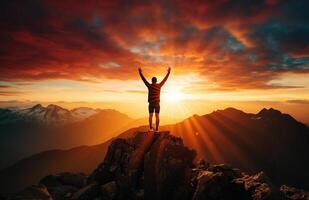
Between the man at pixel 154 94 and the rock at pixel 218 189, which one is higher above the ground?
the man at pixel 154 94

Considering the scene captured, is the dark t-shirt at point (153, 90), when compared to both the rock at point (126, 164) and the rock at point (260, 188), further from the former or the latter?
the rock at point (260, 188)

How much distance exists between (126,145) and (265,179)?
1396cm

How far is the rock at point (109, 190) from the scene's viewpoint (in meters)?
23.4

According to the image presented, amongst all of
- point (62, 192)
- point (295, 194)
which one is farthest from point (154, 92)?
point (295, 194)

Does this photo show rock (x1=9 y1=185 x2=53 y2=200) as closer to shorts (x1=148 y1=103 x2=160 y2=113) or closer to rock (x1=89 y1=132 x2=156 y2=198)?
rock (x1=89 y1=132 x2=156 y2=198)

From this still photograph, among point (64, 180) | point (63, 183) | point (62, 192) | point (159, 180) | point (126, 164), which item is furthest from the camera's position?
point (64, 180)

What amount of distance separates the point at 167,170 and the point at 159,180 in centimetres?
118

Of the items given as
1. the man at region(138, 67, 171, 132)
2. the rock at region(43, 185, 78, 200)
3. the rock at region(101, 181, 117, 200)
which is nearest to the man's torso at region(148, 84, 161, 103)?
the man at region(138, 67, 171, 132)

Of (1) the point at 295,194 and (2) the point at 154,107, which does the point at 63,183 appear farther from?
(1) the point at 295,194

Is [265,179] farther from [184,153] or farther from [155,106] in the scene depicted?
[155,106]

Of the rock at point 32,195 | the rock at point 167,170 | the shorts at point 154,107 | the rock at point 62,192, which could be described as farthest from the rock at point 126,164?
the rock at point 32,195

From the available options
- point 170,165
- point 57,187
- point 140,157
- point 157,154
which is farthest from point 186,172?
point 57,187

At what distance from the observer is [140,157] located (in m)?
24.9

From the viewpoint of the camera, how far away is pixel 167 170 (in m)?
22.5
